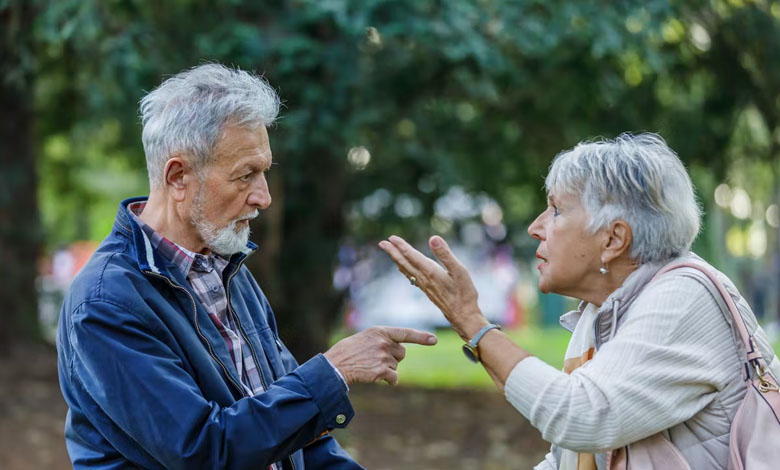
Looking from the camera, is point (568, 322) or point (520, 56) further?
point (520, 56)

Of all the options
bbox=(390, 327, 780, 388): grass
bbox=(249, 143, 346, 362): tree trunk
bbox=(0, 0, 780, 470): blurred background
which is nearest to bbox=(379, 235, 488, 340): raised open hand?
bbox=(0, 0, 780, 470): blurred background

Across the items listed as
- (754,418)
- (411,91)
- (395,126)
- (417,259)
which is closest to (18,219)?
(395,126)

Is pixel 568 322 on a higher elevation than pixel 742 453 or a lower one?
higher

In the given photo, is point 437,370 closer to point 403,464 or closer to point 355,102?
point 403,464

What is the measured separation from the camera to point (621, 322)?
2412 mm

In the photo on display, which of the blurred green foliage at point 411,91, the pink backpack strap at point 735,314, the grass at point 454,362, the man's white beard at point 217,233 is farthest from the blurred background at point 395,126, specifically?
the pink backpack strap at point 735,314

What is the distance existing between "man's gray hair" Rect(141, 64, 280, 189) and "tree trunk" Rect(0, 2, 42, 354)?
538cm

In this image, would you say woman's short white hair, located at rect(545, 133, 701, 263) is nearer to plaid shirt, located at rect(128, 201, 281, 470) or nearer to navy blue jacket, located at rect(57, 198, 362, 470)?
navy blue jacket, located at rect(57, 198, 362, 470)

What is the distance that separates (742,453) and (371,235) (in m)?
7.53

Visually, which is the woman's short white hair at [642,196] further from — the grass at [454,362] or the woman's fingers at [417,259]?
the grass at [454,362]

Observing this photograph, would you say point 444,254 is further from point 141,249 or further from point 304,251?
point 304,251

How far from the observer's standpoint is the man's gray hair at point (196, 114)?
2.50 metres

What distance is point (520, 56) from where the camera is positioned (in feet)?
23.0

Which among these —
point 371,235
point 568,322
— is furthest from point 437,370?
point 568,322
